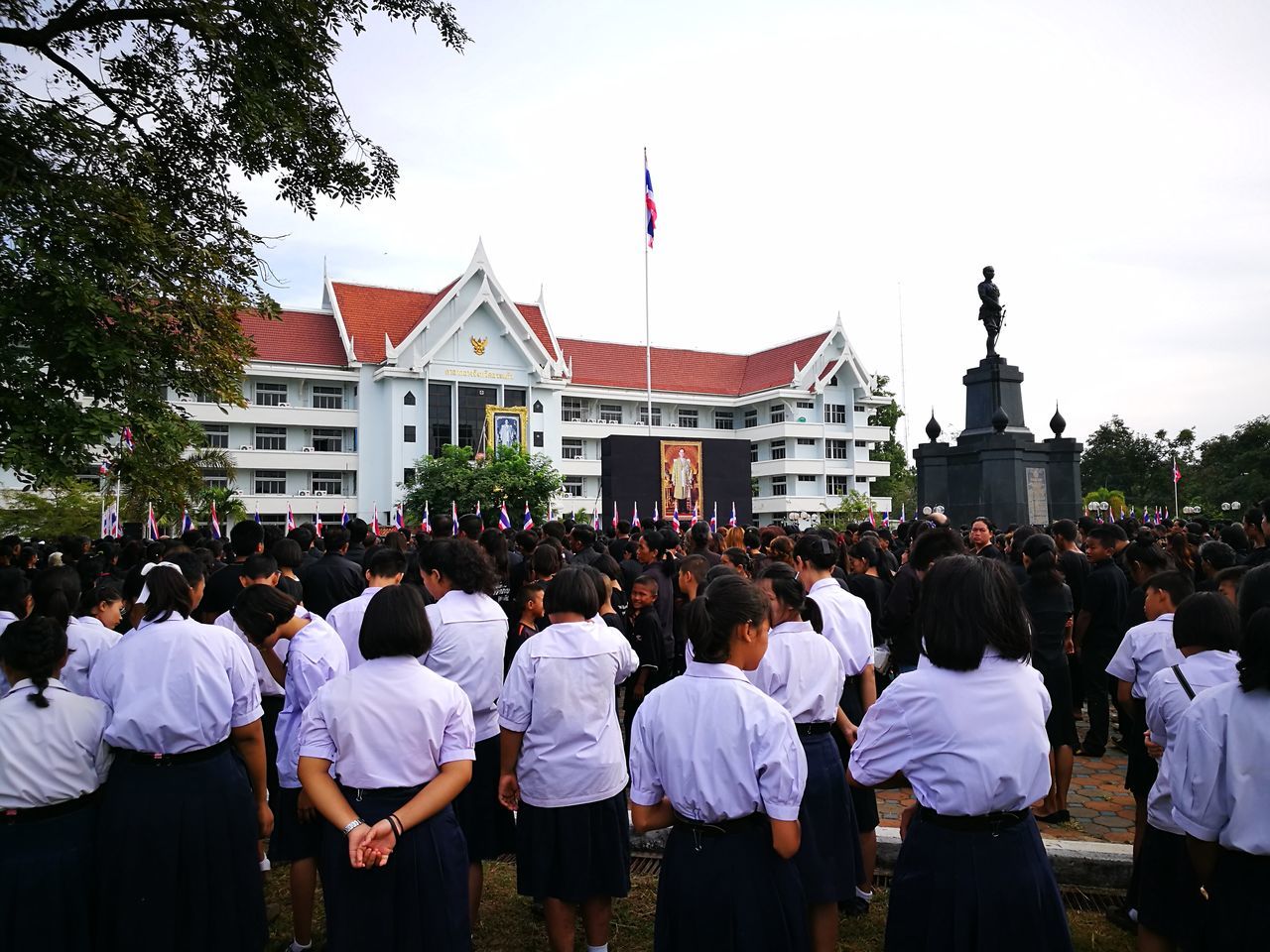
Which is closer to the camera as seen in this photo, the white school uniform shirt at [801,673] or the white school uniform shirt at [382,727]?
the white school uniform shirt at [382,727]

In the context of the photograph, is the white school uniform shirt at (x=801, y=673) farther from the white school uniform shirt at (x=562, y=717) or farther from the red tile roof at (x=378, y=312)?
the red tile roof at (x=378, y=312)

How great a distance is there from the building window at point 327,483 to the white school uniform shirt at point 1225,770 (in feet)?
125

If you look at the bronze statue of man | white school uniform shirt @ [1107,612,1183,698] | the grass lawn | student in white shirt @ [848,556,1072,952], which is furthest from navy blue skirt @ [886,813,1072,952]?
the bronze statue of man

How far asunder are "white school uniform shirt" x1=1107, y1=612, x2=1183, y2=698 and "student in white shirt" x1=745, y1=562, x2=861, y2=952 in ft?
4.71

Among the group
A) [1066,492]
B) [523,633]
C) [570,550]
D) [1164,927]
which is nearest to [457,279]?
[1066,492]

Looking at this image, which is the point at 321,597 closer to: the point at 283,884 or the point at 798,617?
the point at 283,884

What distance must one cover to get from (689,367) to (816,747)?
150 ft

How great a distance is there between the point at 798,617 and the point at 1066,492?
16134mm

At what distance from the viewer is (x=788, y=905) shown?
2.61 m

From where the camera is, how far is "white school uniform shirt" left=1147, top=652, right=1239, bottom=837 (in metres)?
3.20

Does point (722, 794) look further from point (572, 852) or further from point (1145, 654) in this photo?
point (1145, 654)

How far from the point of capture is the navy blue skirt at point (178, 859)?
Answer: 3207 millimetres

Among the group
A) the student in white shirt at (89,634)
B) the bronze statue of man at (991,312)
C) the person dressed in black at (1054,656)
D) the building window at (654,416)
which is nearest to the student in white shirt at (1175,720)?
the person dressed in black at (1054,656)

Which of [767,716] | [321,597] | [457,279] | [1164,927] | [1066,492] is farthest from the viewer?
[457,279]
